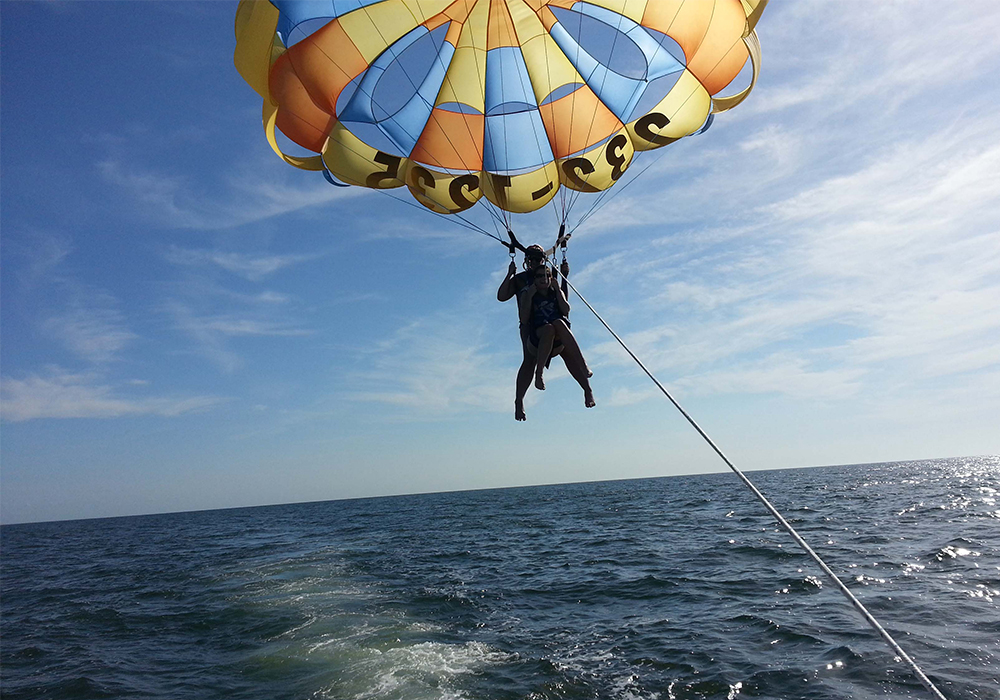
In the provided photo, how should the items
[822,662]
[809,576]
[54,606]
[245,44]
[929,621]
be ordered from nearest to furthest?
[245,44]
[822,662]
[929,621]
[809,576]
[54,606]

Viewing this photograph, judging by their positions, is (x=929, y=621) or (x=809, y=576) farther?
(x=809, y=576)

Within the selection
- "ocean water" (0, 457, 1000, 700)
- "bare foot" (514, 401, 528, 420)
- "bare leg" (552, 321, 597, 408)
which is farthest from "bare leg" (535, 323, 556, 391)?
"ocean water" (0, 457, 1000, 700)

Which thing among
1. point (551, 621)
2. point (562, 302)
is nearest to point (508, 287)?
point (562, 302)

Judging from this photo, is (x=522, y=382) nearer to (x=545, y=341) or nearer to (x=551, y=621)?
(x=545, y=341)

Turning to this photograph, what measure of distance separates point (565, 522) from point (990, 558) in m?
17.3

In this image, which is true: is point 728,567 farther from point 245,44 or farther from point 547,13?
point 245,44

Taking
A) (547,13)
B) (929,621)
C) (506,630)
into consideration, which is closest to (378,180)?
(547,13)

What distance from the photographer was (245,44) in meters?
6.82

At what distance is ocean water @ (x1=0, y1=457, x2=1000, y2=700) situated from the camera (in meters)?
8.23

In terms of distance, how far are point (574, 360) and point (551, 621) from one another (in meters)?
6.52

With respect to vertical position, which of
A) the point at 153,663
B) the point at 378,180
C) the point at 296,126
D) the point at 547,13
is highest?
the point at 547,13

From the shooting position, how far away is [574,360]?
7.09 meters

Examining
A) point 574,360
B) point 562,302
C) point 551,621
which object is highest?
point 562,302

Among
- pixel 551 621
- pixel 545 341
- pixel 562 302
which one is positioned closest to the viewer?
pixel 545 341
